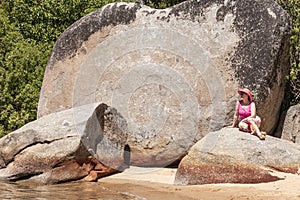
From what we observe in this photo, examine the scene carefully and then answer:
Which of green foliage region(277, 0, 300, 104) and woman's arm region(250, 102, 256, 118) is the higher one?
green foliage region(277, 0, 300, 104)

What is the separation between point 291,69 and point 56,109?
511 cm

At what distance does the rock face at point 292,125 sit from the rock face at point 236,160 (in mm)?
2027

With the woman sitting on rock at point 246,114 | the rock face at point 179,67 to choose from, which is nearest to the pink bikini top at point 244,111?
the woman sitting on rock at point 246,114

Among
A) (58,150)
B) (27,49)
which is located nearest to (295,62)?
(58,150)

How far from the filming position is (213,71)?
31.7ft

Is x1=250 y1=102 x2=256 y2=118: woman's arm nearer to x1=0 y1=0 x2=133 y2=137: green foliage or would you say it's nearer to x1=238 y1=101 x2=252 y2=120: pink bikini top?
x1=238 y1=101 x2=252 y2=120: pink bikini top

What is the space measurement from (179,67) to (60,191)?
3621 mm

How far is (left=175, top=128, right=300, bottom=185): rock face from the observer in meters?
7.64

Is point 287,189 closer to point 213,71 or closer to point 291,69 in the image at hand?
point 213,71

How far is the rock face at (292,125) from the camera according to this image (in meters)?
10.1

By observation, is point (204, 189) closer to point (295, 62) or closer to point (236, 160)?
point (236, 160)

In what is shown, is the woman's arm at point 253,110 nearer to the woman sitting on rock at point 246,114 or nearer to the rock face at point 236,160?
the woman sitting on rock at point 246,114

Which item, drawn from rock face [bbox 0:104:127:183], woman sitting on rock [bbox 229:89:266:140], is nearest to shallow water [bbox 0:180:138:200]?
rock face [bbox 0:104:127:183]

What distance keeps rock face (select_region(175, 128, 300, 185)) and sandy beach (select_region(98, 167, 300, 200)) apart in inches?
6.6
